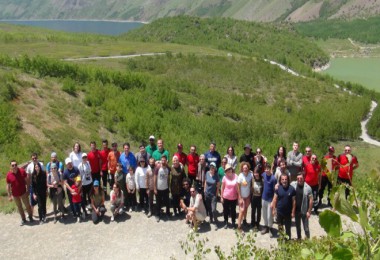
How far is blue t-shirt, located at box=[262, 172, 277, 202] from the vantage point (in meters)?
10.8

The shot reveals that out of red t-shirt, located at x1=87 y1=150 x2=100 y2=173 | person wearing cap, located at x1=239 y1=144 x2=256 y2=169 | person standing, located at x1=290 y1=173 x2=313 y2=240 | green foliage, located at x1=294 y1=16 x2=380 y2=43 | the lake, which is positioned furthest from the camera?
green foliage, located at x1=294 y1=16 x2=380 y2=43

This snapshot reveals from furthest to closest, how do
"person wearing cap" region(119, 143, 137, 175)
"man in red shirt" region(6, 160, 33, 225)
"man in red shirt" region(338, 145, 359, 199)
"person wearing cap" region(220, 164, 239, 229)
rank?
"person wearing cap" region(119, 143, 137, 175), "man in red shirt" region(6, 160, 33, 225), "person wearing cap" region(220, 164, 239, 229), "man in red shirt" region(338, 145, 359, 199)

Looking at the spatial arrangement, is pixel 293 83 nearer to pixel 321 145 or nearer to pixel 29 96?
pixel 321 145

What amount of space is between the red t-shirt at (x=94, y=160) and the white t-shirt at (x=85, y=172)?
90 centimetres

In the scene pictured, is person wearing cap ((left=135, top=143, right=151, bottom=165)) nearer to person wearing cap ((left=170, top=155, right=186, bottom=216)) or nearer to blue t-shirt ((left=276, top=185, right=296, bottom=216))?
person wearing cap ((left=170, top=155, right=186, bottom=216))

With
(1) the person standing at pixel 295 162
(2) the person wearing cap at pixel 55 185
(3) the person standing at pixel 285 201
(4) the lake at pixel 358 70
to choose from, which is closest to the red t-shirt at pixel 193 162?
(1) the person standing at pixel 295 162

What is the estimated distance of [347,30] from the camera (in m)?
146

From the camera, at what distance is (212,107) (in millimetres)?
38312

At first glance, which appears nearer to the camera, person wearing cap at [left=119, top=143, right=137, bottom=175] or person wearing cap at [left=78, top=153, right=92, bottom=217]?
person wearing cap at [left=78, top=153, right=92, bottom=217]

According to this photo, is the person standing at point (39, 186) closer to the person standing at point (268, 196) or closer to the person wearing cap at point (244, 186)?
the person wearing cap at point (244, 186)

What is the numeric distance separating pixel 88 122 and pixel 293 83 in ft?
125

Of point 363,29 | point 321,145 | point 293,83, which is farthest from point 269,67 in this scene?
point 363,29

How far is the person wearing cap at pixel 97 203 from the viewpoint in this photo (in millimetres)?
12141

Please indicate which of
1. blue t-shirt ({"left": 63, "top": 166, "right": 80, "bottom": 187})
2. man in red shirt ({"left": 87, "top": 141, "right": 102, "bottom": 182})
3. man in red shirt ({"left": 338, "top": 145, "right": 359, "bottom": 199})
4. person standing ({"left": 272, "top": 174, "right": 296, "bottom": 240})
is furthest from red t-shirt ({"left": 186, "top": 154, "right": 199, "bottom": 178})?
man in red shirt ({"left": 338, "top": 145, "right": 359, "bottom": 199})
